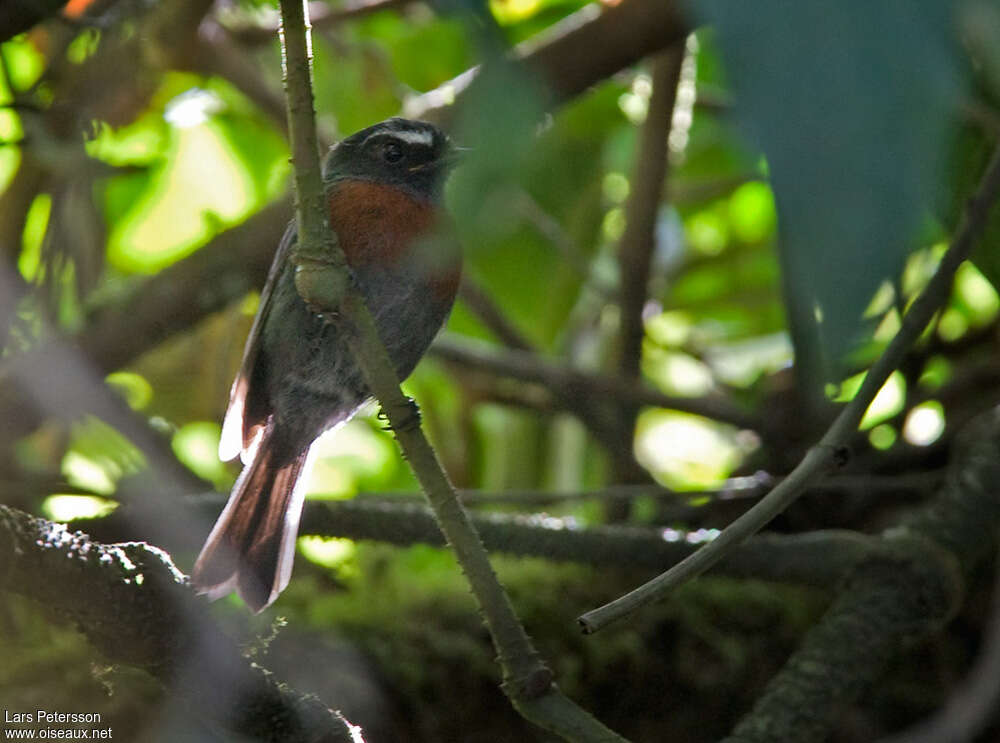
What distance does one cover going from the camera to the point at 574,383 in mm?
3457

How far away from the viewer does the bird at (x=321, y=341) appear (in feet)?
7.46

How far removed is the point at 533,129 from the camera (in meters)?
0.53

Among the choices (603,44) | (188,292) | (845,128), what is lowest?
(845,128)

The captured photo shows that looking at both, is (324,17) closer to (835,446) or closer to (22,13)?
(22,13)

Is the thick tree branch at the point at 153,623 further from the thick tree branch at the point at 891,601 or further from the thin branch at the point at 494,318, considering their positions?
the thin branch at the point at 494,318

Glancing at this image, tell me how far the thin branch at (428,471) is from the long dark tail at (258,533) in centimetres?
55

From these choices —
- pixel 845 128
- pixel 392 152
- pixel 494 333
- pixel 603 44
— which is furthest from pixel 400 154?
pixel 845 128

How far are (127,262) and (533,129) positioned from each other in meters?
4.07

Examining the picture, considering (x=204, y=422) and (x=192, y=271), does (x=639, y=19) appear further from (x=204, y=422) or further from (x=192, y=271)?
(x=204, y=422)

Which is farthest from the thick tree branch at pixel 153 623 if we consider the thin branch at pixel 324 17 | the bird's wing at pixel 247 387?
the thin branch at pixel 324 17

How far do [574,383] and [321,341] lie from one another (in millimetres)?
1226

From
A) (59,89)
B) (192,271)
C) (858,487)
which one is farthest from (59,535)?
(858,487)

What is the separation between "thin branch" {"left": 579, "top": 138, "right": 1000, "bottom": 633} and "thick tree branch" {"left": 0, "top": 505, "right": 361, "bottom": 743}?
0.49 m

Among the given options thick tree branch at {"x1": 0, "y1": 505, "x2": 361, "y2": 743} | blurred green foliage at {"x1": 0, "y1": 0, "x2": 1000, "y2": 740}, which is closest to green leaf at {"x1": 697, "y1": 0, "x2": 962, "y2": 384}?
blurred green foliage at {"x1": 0, "y1": 0, "x2": 1000, "y2": 740}
